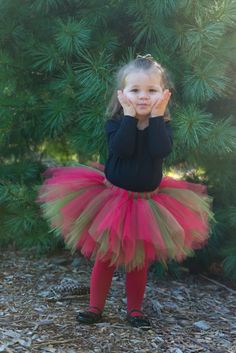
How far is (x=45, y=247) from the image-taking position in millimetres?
3338

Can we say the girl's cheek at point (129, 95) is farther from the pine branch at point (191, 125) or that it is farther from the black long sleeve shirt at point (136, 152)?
the pine branch at point (191, 125)

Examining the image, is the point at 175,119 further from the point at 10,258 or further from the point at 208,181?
the point at 10,258

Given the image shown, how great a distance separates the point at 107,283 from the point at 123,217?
0.40 meters

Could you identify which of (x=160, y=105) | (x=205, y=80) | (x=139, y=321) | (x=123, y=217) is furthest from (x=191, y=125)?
(x=139, y=321)

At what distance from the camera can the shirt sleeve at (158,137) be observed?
2508mm

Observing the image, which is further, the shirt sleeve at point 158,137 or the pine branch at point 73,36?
the pine branch at point 73,36

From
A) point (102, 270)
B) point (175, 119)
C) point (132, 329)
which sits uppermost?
point (175, 119)

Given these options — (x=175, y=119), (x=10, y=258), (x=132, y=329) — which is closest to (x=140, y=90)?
(x=175, y=119)

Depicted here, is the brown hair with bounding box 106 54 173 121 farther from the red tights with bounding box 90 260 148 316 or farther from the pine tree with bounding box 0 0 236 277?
the red tights with bounding box 90 260 148 316

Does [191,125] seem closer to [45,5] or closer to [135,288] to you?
[135,288]

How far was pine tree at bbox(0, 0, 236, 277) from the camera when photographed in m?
2.87

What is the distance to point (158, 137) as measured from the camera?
250 cm

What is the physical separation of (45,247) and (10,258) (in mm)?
435

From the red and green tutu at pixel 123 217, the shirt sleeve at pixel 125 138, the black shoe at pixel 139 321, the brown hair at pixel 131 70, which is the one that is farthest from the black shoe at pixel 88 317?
the brown hair at pixel 131 70
